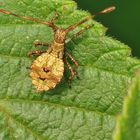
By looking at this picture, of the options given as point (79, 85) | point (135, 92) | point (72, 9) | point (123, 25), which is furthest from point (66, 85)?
point (135, 92)

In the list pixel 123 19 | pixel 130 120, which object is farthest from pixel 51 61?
pixel 130 120

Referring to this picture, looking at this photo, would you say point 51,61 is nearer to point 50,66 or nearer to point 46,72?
point 50,66

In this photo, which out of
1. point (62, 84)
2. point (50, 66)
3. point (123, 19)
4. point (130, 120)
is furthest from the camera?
point (123, 19)

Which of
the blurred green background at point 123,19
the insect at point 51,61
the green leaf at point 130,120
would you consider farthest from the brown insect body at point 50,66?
the green leaf at point 130,120

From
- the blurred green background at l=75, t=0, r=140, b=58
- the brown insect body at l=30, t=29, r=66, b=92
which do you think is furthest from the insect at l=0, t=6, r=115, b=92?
the blurred green background at l=75, t=0, r=140, b=58

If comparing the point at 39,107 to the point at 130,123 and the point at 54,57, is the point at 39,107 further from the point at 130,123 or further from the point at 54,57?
the point at 130,123

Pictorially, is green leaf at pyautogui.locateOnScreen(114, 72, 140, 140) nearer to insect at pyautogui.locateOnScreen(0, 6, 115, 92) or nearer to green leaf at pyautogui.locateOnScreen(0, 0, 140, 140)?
green leaf at pyautogui.locateOnScreen(0, 0, 140, 140)
